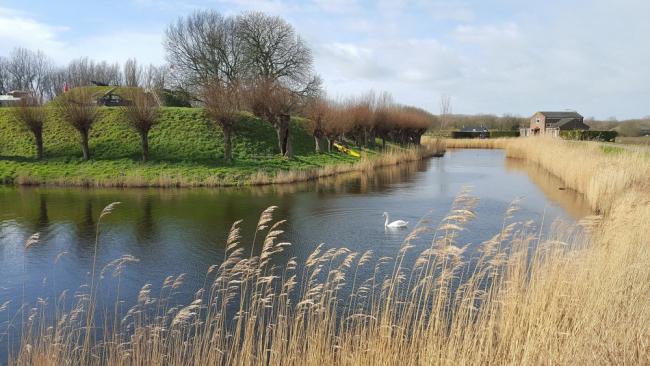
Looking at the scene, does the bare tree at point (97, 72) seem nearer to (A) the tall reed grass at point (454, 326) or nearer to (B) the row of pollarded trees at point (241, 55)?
(B) the row of pollarded trees at point (241, 55)

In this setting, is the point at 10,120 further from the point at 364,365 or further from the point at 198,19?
the point at 364,365

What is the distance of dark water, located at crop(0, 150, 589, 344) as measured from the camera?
11148mm

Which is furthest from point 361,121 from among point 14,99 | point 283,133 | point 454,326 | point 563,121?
point 563,121

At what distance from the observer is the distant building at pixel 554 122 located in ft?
241

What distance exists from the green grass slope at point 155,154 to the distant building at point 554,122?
51.9 meters

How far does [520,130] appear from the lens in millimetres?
86750

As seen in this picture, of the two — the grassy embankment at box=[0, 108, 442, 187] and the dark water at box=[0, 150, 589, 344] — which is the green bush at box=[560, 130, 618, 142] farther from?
the dark water at box=[0, 150, 589, 344]

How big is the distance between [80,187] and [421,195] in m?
18.6

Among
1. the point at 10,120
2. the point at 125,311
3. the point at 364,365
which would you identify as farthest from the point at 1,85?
the point at 364,365

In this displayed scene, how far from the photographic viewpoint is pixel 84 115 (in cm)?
2984

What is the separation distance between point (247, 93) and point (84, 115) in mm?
11039

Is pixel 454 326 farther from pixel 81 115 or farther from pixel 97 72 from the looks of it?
pixel 97 72

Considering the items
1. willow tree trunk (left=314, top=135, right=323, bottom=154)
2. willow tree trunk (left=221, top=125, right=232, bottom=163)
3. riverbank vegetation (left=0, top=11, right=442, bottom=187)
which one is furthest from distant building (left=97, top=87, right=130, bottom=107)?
willow tree trunk (left=314, top=135, right=323, bottom=154)

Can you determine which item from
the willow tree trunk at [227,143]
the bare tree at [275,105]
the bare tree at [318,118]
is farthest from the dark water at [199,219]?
the bare tree at [318,118]
